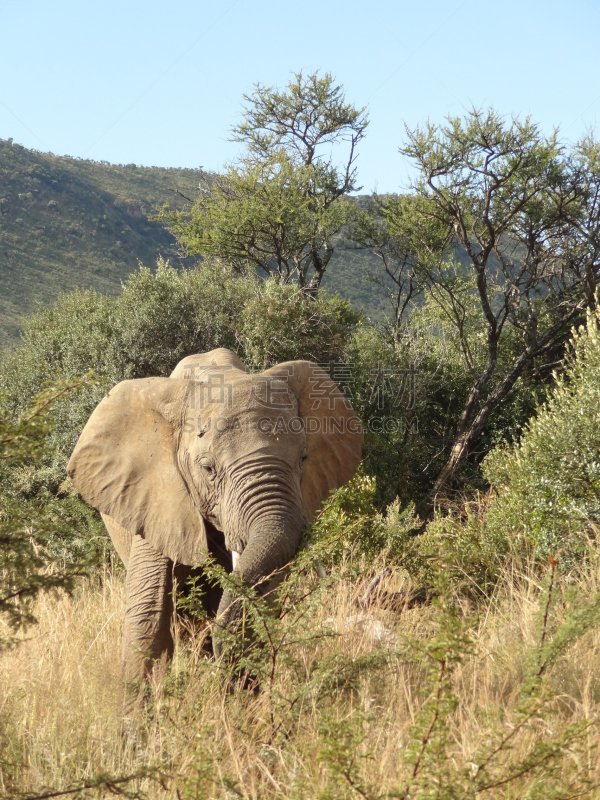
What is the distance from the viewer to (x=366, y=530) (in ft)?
29.0

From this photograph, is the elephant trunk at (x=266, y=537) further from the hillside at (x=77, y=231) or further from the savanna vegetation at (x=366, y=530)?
the hillside at (x=77, y=231)

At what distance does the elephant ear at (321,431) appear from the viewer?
17.6ft

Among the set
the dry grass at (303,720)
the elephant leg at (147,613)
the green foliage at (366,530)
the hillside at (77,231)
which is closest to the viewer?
the dry grass at (303,720)

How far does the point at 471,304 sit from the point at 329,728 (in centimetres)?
1767

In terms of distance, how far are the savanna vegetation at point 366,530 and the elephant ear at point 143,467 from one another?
0.51m

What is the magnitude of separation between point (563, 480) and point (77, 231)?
160 feet

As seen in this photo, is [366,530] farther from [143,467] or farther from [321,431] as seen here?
[143,467]

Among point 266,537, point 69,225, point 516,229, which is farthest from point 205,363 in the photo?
point 69,225

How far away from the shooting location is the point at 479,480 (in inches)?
574

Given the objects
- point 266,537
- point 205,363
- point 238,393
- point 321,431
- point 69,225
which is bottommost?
point 266,537

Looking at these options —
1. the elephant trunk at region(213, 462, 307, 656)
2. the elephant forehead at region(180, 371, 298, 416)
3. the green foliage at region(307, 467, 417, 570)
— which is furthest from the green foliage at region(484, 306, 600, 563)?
the elephant trunk at region(213, 462, 307, 656)

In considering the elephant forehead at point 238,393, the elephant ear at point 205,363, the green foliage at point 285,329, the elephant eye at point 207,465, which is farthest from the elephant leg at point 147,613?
the green foliage at point 285,329

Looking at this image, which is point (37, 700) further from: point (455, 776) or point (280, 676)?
point (455, 776)

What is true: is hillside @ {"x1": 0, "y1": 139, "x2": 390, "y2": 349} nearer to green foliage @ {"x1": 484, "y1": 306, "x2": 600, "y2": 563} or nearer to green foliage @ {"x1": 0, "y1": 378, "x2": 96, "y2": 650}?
green foliage @ {"x1": 484, "y1": 306, "x2": 600, "y2": 563}
